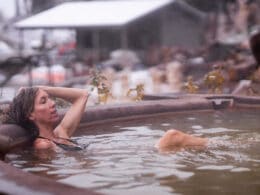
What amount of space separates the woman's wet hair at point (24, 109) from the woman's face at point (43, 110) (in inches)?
1.2

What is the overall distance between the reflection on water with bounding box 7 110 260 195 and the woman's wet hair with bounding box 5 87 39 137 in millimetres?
196

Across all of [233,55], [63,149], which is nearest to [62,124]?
[63,149]

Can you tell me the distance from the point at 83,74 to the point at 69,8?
258 inches

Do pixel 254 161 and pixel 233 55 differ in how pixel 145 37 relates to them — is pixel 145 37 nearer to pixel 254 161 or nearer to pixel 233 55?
pixel 233 55

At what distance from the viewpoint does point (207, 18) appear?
30.1 meters

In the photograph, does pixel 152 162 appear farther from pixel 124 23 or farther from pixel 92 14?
pixel 92 14

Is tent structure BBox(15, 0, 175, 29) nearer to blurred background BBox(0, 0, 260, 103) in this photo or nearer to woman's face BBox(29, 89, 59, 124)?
blurred background BBox(0, 0, 260, 103)

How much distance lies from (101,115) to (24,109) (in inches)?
62.8

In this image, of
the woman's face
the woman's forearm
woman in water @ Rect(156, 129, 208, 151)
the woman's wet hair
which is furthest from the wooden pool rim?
woman in water @ Rect(156, 129, 208, 151)

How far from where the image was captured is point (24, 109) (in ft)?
14.0

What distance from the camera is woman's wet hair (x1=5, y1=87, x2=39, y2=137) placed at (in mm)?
4234

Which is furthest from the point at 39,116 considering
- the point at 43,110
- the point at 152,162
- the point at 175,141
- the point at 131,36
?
the point at 131,36

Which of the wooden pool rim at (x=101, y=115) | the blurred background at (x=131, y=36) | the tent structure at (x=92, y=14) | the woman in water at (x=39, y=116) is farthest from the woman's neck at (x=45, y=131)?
the tent structure at (x=92, y=14)

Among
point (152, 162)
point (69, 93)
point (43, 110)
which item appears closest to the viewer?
point (152, 162)
